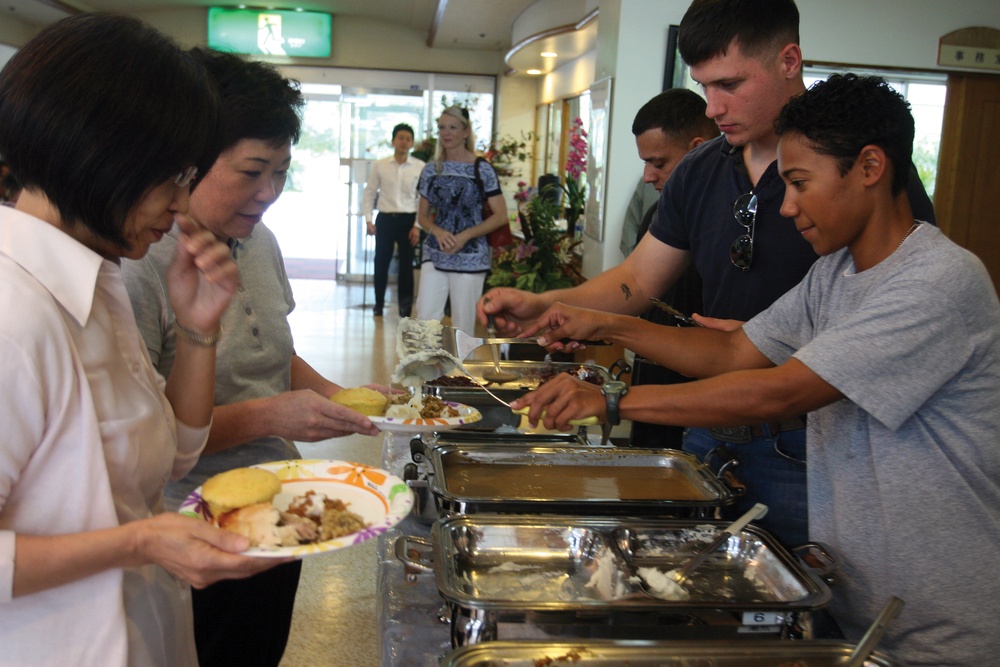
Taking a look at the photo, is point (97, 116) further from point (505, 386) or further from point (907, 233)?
point (505, 386)

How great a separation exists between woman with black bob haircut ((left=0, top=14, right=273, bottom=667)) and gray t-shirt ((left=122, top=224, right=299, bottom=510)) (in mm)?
264

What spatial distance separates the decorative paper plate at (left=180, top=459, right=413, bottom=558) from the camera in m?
0.94

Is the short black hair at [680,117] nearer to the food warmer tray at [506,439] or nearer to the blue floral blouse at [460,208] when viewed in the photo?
the food warmer tray at [506,439]

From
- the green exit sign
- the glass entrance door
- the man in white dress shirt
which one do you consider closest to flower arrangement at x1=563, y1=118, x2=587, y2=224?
the man in white dress shirt

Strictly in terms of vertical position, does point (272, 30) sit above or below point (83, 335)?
above

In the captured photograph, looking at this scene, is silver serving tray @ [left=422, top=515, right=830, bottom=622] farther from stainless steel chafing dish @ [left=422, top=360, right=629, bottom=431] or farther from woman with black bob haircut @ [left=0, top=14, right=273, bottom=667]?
stainless steel chafing dish @ [left=422, top=360, right=629, bottom=431]

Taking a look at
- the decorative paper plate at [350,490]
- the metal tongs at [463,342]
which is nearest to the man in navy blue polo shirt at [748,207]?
the metal tongs at [463,342]

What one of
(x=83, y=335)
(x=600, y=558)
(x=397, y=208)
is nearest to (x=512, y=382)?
(x=600, y=558)

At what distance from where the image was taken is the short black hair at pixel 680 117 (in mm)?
2752

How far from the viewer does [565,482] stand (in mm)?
1508

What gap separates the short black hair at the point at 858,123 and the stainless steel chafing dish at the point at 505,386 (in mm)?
881

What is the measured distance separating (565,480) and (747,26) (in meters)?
0.89

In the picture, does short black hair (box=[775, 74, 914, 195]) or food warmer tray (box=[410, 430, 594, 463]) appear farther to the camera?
food warmer tray (box=[410, 430, 594, 463])

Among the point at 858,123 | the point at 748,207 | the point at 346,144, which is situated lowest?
the point at 748,207
